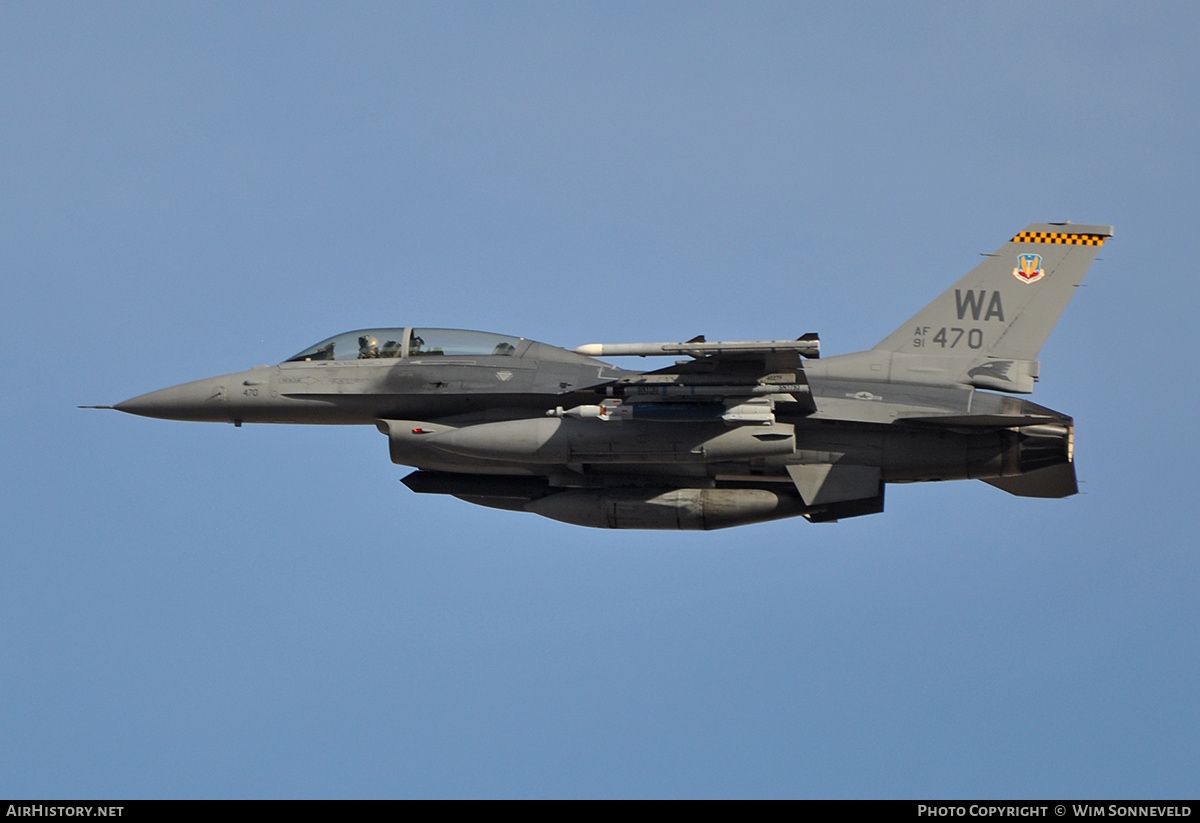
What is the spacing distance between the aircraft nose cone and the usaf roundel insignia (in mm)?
11149

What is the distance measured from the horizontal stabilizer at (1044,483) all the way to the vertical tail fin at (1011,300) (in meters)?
1.59

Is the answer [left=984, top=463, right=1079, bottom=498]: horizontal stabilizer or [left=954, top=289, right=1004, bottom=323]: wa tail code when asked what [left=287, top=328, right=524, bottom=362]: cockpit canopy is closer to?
[left=954, top=289, right=1004, bottom=323]: wa tail code

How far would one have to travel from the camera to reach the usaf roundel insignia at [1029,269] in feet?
69.5

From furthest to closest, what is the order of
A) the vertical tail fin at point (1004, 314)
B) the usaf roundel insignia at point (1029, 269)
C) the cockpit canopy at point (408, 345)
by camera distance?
the usaf roundel insignia at point (1029, 269) < the cockpit canopy at point (408, 345) < the vertical tail fin at point (1004, 314)

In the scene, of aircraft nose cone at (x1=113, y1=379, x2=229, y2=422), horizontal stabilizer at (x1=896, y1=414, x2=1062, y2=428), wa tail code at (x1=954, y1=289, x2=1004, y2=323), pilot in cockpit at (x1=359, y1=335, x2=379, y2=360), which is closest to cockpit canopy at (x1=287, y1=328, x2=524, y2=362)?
pilot in cockpit at (x1=359, y1=335, x2=379, y2=360)

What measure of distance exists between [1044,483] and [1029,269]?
2959 mm

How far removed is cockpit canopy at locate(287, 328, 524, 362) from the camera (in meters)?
21.0

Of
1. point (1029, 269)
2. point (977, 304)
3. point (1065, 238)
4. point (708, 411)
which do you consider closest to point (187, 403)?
point (708, 411)

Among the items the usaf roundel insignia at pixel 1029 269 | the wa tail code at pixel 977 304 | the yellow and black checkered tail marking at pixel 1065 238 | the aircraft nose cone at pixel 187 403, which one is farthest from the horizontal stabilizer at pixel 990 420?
the aircraft nose cone at pixel 187 403

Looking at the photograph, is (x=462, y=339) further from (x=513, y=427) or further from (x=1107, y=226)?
(x=1107, y=226)

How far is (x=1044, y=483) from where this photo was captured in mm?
21078

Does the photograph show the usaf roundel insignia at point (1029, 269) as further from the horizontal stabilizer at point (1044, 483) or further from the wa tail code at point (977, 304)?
the horizontal stabilizer at point (1044, 483)

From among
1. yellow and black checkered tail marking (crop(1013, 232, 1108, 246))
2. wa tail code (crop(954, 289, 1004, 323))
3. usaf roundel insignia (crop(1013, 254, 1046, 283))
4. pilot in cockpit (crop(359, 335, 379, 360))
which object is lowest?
pilot in cockpit (crop(359, 335, 379, 360))

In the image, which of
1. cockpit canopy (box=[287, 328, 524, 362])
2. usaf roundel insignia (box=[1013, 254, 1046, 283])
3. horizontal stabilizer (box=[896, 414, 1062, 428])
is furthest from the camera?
usaf roundel insignia (box=[1013, 254, 1046, 283])
